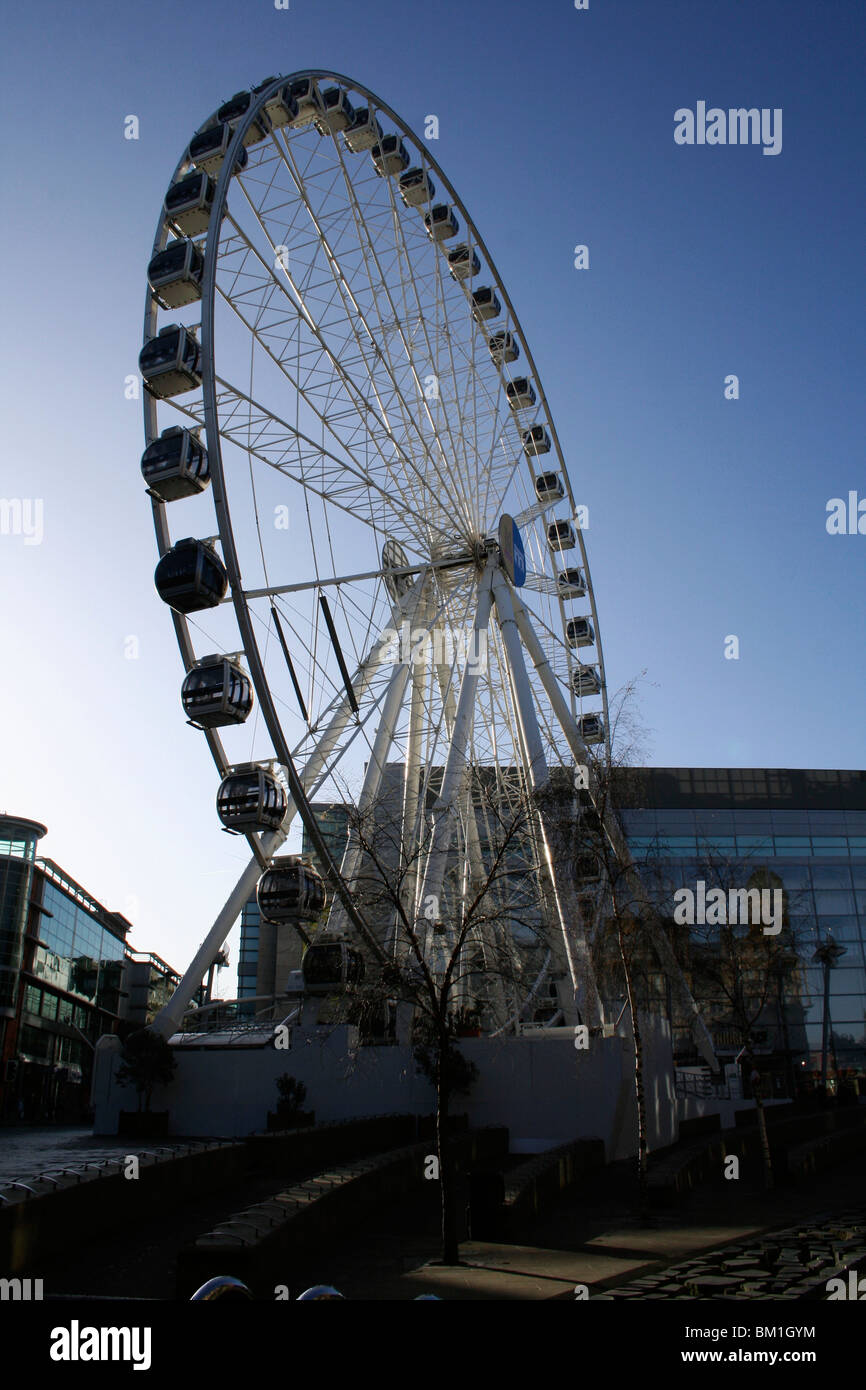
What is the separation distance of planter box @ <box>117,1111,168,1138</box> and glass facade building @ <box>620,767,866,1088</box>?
998 inches

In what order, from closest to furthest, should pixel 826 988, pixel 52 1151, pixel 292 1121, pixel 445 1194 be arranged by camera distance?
pixel 445 1194 → pixel 52 1151 → pixel 292 1121 → pixel 826 988

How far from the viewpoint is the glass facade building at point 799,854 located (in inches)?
2076

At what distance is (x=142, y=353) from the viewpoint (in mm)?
21125

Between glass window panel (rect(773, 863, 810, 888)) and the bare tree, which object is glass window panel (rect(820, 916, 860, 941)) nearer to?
glass window panel (rect(773, 863, 810, 888))

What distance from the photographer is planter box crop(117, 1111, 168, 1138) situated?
26875mm

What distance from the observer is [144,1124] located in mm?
26891

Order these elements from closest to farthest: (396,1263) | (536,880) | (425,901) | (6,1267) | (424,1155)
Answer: (6,1267)
(396,1263)
(424,1155)
(536,880)
(425,901)

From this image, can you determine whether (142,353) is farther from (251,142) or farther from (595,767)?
(595,767)

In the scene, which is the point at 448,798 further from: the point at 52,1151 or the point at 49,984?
the point at 49,984

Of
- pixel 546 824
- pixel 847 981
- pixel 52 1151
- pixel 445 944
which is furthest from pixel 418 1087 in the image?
pixel 847 981

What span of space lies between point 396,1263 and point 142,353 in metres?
17.7

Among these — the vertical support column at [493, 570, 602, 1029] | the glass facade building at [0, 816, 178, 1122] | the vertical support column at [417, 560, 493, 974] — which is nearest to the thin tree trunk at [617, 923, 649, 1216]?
the vertical support column at [493, 570, 602, 1029]

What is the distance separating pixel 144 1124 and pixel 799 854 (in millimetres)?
43045
